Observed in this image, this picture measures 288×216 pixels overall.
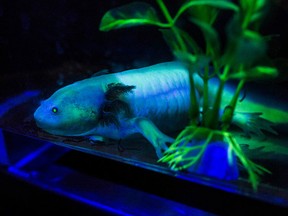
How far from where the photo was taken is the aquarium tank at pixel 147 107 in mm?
1593

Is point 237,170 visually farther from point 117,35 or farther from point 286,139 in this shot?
point 117,35

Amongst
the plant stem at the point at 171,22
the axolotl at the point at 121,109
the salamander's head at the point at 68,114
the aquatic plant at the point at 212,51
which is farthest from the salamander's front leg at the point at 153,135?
the plant stem at the point at 171,22

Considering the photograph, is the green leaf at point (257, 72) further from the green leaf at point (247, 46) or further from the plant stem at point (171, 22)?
the plant stem at point (171, 22)

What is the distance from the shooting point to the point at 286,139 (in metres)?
2.34

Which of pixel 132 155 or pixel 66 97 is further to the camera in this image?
pixel 66 97

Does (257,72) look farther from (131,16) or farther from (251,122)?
(251,122)

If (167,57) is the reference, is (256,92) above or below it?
below

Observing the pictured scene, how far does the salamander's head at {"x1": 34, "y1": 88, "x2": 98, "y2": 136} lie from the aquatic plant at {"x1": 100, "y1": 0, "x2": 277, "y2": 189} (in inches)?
25.1

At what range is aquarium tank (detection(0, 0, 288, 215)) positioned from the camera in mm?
1593

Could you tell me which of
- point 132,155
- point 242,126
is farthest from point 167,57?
point 132,155

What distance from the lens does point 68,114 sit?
2.12 metres

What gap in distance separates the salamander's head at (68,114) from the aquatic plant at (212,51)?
639 millimetres

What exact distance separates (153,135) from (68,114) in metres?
0.60

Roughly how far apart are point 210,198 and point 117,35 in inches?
73.9
